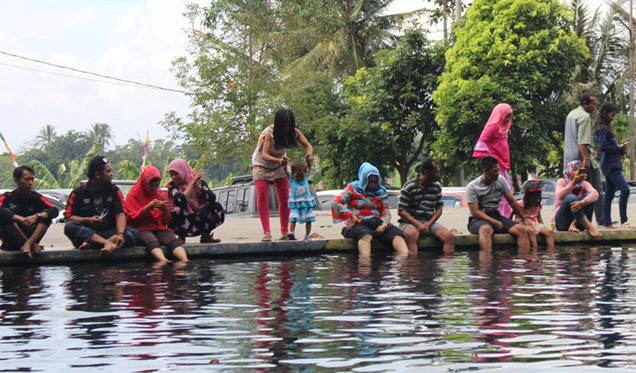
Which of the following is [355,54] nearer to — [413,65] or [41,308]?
[413,65]

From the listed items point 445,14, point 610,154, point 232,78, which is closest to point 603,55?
point 445,14

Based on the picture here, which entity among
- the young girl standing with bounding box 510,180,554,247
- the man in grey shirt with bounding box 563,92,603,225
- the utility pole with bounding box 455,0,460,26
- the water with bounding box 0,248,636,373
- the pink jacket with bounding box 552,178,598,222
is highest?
the utility pole with bounding box 455,0,460,26

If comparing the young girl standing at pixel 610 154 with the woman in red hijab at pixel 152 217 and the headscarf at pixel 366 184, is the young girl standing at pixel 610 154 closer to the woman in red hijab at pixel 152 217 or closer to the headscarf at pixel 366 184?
the headscarf at pixel 366 184

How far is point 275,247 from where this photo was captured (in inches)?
398

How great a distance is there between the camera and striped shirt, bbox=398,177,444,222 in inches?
411

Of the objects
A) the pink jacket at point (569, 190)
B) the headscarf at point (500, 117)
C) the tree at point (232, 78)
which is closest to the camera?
the pink jacket at point (569, 190)

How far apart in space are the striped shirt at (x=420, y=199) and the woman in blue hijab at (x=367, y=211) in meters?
0.27

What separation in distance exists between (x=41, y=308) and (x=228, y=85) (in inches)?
1000

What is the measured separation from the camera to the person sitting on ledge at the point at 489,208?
10359 mm

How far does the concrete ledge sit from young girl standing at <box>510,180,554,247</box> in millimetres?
169

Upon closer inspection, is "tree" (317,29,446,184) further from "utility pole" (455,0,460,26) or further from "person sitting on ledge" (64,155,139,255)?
"person sitting on ledge" (64,155,139,255)

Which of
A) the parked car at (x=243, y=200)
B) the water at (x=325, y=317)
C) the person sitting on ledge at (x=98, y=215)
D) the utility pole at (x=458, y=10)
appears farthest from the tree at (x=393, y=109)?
the water at (x=325, y=317)

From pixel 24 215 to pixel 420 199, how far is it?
4755 millimetres

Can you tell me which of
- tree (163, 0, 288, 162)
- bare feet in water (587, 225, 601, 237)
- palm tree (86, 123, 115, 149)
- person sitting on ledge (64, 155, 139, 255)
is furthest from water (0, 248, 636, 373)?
palm tree (86, 123, 115, 149)
